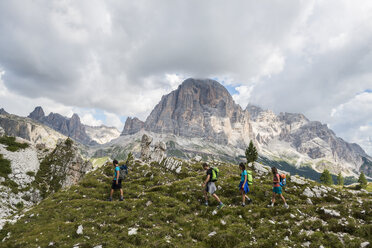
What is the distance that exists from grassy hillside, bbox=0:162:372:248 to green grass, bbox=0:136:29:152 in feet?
84.0

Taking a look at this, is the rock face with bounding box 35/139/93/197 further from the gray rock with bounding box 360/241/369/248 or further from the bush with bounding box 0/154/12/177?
the gray rock with bounding box 360/241/369/248

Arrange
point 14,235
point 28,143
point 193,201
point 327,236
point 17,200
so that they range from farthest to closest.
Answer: point 28,143 → point 17,200 → point 193,201 → point 14,235 → point 327,236

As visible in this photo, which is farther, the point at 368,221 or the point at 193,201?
the point at 193,201

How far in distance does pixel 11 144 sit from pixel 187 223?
148 ft

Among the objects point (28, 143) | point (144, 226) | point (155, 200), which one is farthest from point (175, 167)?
point (28, 143)

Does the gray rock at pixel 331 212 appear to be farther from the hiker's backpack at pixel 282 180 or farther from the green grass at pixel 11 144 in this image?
the green grass at pixel 11 144

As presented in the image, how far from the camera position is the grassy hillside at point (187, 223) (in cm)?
1148

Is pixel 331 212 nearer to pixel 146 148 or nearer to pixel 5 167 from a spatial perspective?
pixel 5 167

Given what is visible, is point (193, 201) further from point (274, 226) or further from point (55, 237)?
point (55, 237)

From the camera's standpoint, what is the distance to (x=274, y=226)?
12938 millimetres

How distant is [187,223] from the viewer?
47.5ft

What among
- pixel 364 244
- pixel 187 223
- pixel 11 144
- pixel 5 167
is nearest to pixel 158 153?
pixel 5 167

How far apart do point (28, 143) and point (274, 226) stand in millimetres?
53531

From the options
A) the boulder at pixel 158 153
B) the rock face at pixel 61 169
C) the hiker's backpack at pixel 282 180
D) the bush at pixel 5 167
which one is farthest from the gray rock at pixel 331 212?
the bush at pixel 5 167
